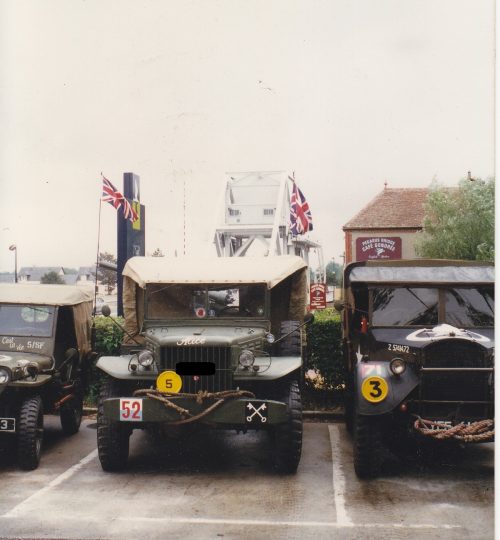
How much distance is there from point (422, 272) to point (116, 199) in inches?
293

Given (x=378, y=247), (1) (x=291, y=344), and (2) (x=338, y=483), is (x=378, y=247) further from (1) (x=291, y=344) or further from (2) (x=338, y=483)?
(2) (x=338, y=483)

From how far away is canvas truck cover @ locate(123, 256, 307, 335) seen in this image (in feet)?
28.4

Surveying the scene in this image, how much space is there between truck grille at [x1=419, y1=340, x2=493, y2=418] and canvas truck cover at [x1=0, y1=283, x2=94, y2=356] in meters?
4.41

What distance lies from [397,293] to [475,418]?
1723mm

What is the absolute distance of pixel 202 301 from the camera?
8.68 m

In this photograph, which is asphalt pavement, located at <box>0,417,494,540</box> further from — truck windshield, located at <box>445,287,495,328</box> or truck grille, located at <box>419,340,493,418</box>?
truck windshield, located at <box>445,287,495,328</box>

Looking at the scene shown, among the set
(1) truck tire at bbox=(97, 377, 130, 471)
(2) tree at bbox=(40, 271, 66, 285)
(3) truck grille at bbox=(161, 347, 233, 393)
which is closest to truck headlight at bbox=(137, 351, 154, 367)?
(3) truck grille at bbox=(161, 347, 233, 393)

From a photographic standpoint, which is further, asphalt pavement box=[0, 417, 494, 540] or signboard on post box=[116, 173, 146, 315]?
signboard on post box=[116, 173, 146, 315]

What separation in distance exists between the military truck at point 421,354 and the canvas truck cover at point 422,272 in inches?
0.4

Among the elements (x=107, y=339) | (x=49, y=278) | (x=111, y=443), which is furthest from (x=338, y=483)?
(x=49, y=278)

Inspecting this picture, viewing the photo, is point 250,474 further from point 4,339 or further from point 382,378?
point 4,339

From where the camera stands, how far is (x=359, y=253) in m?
29.0

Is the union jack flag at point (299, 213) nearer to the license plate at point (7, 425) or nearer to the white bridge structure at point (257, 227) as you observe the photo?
the white bridge structure at point (257, 227)

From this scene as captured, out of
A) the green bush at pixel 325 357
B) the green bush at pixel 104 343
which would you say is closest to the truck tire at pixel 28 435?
the green bush at pixel 104 343
